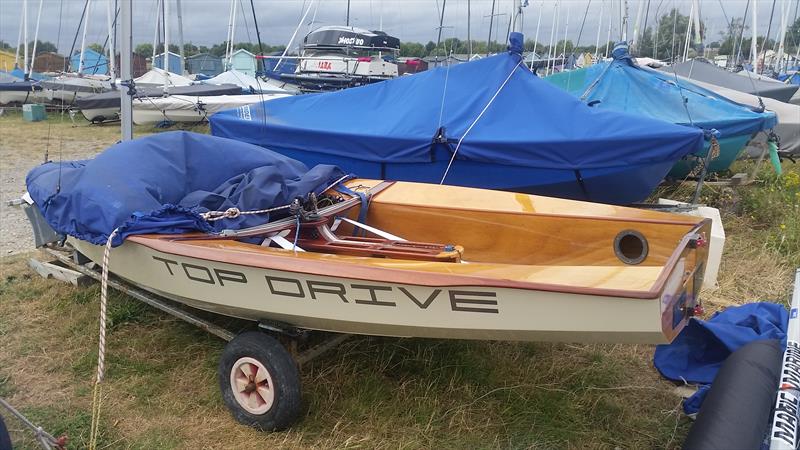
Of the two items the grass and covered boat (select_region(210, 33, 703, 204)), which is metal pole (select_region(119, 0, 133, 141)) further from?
the grass

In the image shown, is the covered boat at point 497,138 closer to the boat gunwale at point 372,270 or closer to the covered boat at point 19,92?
the boat gunwale at point 372,270

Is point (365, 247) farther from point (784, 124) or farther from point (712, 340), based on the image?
point (784, 124)

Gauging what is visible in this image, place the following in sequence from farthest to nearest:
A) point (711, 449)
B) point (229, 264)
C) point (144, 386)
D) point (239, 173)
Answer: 1. point (239, 173)
2. point (144, 386)
3. point (229, 264)
4. point (711, 449)

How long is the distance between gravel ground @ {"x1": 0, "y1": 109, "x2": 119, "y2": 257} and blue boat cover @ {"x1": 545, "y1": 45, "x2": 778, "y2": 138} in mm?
5527

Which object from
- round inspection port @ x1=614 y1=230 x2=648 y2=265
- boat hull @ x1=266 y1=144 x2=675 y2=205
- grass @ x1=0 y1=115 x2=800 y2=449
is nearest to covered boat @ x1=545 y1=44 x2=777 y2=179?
boat hull @ x1=266 y1=144 x2=675 y2=205

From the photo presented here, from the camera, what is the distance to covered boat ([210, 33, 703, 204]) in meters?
4.66

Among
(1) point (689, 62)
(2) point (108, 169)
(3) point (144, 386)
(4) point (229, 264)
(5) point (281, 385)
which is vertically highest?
(1) point (689, 62)

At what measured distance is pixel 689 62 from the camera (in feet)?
36.2

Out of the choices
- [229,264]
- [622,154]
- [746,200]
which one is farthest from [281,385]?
[746,200]

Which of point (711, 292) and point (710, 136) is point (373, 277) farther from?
point (710, 136)

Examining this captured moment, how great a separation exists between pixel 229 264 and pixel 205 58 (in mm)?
36334

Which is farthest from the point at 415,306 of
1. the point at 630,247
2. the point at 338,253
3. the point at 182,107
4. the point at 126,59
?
the point at 182,107

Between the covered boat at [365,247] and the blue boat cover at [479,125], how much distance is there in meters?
0.87

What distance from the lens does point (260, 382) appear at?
2977 millimetres
